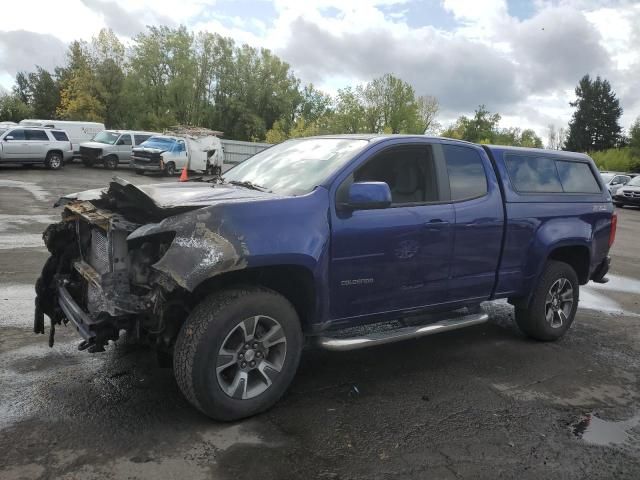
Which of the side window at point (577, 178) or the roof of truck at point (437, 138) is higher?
the roof of truck at point (437, 138)

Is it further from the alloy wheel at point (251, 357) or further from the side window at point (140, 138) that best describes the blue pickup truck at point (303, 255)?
the side window at point (140, 138)

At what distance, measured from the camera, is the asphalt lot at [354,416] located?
306cm

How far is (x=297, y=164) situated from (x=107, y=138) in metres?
25.9

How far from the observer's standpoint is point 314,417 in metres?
3.64

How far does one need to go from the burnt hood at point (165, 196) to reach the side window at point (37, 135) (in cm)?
2253

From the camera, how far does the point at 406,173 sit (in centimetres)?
442

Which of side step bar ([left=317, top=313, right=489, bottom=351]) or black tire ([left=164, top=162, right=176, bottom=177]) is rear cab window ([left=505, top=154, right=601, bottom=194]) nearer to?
side step bar ([left=317, top=313, right=489, bottom=351])

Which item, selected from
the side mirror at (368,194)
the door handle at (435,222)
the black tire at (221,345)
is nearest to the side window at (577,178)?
the door handle at (435,222)

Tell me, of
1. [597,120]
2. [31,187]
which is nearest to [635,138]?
[597,120]

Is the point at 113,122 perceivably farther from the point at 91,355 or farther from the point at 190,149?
the point at 91,355

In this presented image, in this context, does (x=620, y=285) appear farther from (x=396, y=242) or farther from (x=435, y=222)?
(x=396, y=242)

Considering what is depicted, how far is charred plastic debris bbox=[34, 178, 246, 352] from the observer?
3.21m

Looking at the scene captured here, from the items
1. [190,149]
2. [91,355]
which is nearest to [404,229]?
[91,355]

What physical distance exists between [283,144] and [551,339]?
10.8 feet
